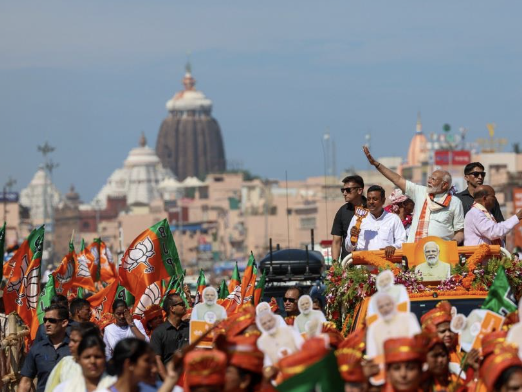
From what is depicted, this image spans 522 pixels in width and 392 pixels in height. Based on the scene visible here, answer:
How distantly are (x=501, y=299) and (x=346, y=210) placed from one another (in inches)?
181

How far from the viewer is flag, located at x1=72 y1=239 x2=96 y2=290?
70.2 feet

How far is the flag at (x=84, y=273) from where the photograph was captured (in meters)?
21.4

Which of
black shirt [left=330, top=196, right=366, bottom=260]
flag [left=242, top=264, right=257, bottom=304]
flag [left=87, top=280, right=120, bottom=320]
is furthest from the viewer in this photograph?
flag [left=87, top=280, right=120, bottom=320]

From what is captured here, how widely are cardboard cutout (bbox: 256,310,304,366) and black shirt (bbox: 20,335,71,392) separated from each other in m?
2.85

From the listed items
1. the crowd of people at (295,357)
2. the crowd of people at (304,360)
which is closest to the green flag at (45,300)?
the crowd of people at (295,357)

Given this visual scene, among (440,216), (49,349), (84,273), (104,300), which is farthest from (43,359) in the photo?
(84,273)

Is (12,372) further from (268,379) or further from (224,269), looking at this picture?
(224,269)

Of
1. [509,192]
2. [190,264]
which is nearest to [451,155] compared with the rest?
[509,192]

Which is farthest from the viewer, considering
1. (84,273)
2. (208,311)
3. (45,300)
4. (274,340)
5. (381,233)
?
(84,273)

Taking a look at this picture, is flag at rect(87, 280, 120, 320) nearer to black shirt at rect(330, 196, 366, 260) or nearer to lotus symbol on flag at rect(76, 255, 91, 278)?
lotus symbol on flag at rect(76, 255, 91, 278)

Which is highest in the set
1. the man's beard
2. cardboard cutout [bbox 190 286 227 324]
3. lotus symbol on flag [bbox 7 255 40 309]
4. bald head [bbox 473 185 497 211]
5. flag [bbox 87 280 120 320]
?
the man's beard

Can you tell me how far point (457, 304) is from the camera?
11789mm

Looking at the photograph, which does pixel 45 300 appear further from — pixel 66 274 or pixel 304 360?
pixel 304 360

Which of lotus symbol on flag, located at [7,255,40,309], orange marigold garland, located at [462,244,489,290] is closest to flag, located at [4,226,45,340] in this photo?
lotus symbol on flag, located at [7,255,40,309]
